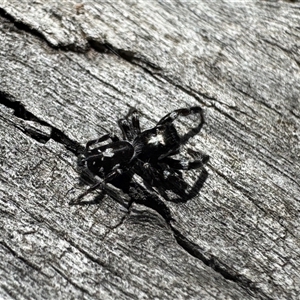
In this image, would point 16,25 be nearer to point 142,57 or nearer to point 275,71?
point 142,57

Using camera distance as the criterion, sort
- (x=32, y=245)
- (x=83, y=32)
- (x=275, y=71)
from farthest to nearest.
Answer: (x=275, y=71)
(x=83, y=32)
(x=32, y=245)

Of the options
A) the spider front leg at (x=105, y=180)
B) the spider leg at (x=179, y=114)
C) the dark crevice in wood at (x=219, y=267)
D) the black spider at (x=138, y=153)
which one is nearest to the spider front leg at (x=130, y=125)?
the black spider at (x=138, y=153)

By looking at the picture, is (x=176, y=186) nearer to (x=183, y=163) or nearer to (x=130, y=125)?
(x=183, y=163)

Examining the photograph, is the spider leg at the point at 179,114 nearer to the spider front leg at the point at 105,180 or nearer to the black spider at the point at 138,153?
the black spider at the point at 138,153

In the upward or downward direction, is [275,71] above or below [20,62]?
above

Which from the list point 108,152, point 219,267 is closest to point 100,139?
point 108,152

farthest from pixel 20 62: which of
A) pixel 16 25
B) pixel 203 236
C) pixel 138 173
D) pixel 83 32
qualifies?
pixel 203 236
